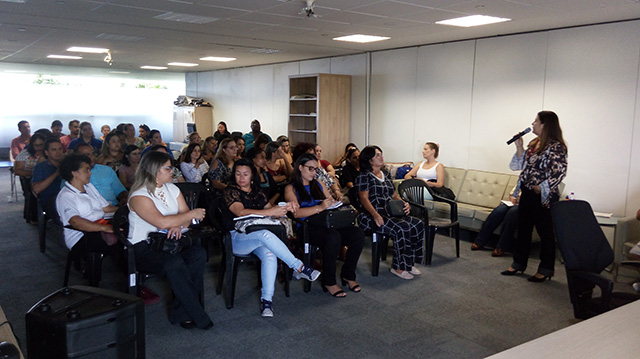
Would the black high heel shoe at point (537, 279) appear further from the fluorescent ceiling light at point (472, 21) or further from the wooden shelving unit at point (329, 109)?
the wooden shelving unit at point (329, 109)

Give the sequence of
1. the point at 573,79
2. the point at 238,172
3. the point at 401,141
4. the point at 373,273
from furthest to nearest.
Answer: the point at 401,141 → the point at 573,79 → the point at 373,273 → the point at 238,172

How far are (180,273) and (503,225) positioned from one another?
13.5 feet

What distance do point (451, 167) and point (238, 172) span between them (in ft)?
14.4

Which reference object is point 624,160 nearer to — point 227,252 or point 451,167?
point 451,167

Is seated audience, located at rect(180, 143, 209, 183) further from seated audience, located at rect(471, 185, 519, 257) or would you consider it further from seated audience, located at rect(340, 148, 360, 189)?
seated audience, located at rect(471, 185, 519, 257)

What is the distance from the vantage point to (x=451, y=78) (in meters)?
7.82

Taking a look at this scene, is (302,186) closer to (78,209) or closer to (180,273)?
(180,273)

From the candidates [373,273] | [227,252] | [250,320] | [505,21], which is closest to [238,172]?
[227,252]

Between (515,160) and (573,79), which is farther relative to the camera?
(573,79)

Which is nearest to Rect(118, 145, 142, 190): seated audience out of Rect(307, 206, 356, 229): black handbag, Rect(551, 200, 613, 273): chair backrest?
Rect(307, 206, 356, 229): black handbag

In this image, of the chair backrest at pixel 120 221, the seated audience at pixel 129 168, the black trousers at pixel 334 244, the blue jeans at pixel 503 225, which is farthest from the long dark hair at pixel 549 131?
the seated audience at pixel 129 168

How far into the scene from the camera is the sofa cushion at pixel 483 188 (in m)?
6.89

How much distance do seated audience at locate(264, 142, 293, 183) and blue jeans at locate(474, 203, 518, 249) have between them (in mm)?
2614

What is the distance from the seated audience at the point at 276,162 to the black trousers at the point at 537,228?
2992 millimetres
